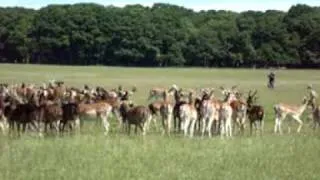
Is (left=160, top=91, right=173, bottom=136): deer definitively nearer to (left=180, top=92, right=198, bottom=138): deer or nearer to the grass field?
(left=180, top=92, right=198, bottom=138): deer

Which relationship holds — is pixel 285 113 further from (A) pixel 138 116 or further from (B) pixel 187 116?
(A) pixel 138 116

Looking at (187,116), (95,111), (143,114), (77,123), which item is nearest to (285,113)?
(187,116)

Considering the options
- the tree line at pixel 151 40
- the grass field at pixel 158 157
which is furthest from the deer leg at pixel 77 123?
the tree line at pixel 151 40

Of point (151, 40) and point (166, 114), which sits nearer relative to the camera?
point (166, 114)

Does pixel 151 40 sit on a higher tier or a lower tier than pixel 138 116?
higher

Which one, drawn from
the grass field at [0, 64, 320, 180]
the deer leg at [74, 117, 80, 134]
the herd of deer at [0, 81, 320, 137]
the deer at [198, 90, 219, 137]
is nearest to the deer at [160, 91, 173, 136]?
the herd of deer at [0, 81, 320, 137]

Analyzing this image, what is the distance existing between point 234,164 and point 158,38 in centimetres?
10435

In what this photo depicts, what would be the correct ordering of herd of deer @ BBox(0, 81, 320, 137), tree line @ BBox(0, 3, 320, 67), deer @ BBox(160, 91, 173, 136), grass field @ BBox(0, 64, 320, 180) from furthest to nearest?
tree line @ BBox(0, 3, 320, 67) → deer @ BBox(160, 91, 173, 136) → herd of deer @ BBox(0, 81, 320, 137) → grass field @ BBox(0, 64, 320, 180)

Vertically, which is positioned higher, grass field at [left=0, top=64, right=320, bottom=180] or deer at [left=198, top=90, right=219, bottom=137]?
deer at [left=198, top=90, right=219, bottom=137]

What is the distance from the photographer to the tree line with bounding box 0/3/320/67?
4469 inches

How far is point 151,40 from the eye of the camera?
12062cm

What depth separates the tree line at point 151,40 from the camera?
372 feet

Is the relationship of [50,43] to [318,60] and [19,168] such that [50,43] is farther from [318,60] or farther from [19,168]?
[19,168]

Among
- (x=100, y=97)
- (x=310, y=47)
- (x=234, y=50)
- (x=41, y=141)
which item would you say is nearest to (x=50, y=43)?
(x=234, y=50)
